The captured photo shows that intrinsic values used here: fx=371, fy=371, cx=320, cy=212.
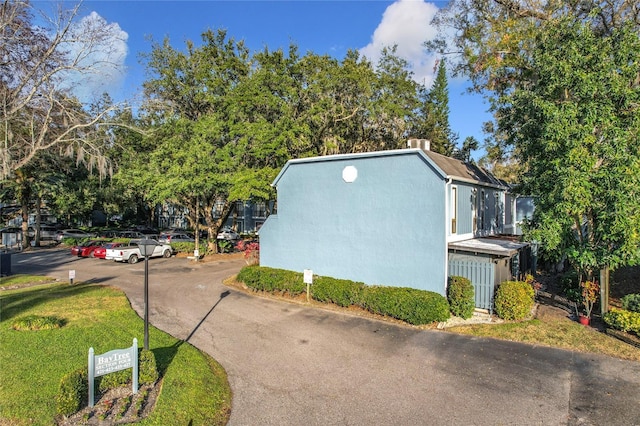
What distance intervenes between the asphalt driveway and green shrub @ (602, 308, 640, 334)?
1.98 m

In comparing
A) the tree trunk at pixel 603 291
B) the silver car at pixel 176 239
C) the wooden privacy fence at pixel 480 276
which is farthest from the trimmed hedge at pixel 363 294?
the silver car at pixel 176 239

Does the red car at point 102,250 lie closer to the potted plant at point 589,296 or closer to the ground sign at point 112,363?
Answer: the ground sign at point 112,363

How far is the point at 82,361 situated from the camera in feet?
29.4

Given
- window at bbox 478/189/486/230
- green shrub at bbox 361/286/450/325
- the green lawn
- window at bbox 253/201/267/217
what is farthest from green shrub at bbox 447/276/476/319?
window at bbox 253/201/267/217

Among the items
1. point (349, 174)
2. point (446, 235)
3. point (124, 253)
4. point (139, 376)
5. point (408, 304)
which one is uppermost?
point (349, 174)

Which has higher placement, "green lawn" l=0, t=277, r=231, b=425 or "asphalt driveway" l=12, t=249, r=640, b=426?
"green lawn" l=0, t=277, r=231, b=425

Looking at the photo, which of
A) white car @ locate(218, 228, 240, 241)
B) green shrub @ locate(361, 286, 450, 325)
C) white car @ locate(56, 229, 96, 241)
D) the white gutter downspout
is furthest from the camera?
white car @ locate(218, 228, 240, 241)

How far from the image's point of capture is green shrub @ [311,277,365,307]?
591 inches

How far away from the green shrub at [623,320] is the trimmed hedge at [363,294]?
4.92 metres

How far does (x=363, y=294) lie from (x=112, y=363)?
30.9ft

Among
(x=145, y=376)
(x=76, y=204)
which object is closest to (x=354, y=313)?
(x=145, y=376)

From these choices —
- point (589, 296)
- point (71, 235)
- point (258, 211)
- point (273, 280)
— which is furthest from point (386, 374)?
point (258, 211)

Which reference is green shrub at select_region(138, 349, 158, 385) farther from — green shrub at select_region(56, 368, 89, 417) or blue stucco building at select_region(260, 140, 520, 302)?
blue stucco building at select_region(260, 140, 520, 302)

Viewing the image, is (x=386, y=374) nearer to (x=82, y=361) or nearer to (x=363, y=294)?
(x=363, y=294)
